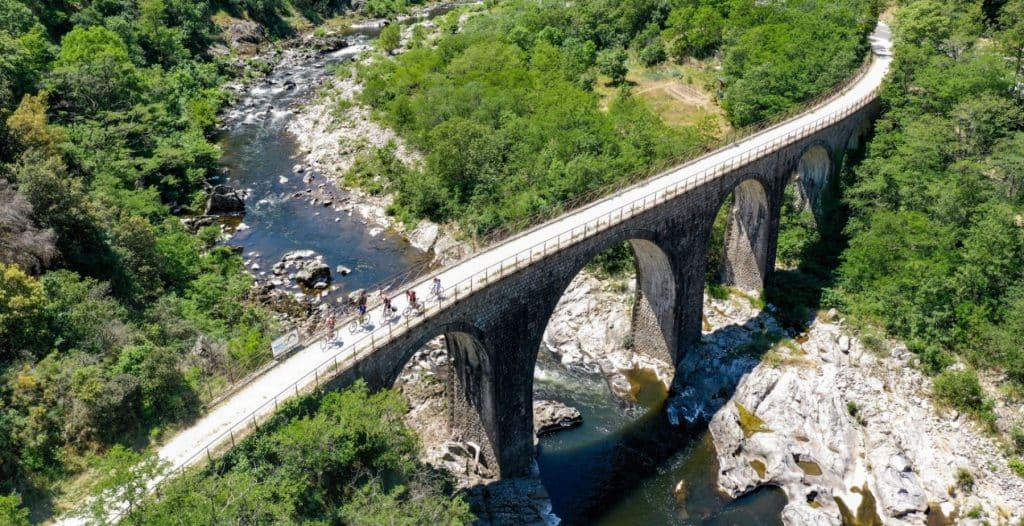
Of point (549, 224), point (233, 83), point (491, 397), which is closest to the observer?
point (491, 397)

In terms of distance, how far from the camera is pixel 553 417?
45000 millimetres

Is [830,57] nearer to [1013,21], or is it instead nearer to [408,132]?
[1013,21]

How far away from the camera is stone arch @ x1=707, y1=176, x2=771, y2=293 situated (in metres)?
55.5

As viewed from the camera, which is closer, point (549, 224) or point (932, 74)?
point (549, 224)

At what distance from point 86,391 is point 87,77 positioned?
52944 millimetres

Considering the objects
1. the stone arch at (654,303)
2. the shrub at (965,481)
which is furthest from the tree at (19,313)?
the shrub at (965,481)

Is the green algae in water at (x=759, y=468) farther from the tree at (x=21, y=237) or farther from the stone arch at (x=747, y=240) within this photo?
the tree at (x=21, y=237)

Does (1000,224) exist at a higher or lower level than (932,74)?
lower

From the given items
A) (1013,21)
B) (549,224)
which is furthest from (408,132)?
(1013,21)

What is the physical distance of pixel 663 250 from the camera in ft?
153

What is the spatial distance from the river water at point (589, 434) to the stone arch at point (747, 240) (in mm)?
13902

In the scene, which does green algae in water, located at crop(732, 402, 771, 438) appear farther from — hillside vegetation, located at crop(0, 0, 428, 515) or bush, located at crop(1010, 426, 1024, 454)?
hillside vegetation, located at crop(0, 0, 428, 515)

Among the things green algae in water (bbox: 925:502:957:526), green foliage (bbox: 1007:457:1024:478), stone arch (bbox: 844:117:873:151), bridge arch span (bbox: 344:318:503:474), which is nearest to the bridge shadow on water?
bridge arch span (bbox: 344:318:503:474)

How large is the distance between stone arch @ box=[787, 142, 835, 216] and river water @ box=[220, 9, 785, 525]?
81.4 feet
